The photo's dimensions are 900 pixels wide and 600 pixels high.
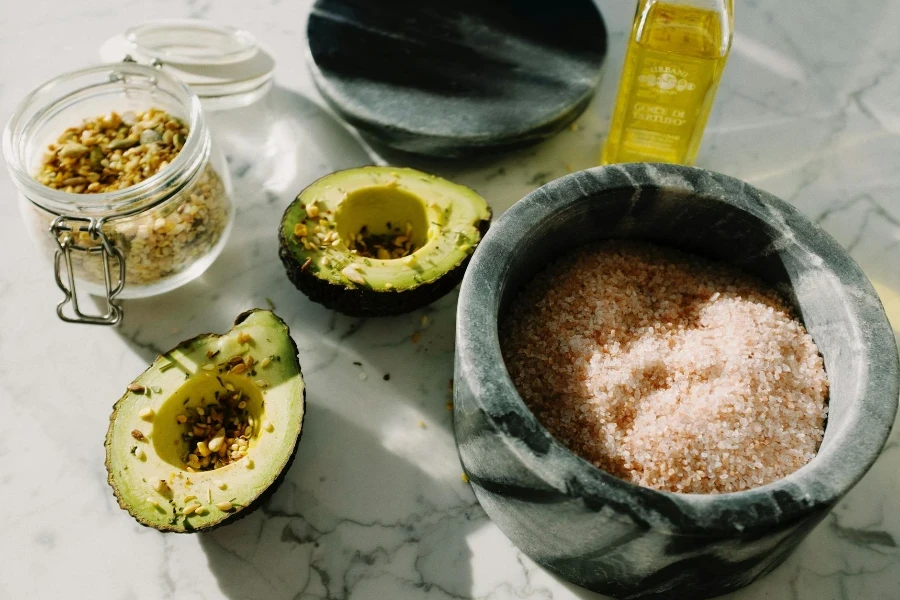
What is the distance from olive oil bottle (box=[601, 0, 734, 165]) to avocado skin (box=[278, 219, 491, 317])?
0.73ft

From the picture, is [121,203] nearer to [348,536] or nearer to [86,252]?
[86,252]

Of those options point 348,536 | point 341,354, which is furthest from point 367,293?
point 348,536

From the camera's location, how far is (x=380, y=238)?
2.85 feet

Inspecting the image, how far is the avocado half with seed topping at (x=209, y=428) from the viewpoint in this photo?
0.66 metres

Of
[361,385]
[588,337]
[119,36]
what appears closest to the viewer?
[588,337]

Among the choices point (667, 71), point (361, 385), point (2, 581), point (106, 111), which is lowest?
point (2, 581)

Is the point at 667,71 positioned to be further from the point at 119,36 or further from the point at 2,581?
the point at 2,581

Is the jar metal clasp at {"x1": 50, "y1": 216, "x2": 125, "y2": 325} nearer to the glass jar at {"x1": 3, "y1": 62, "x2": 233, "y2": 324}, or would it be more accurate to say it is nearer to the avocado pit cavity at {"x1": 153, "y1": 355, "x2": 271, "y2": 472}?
the glass jar at {"x1": 3, "y1": 62, "x2": 233, "y2": 324}

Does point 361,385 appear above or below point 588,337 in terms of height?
below

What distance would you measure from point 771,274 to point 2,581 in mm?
759

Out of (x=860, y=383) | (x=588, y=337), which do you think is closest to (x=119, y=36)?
(x=588, y=337)

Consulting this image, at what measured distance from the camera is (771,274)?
2.49 feet

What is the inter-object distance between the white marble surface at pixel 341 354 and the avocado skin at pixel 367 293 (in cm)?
6

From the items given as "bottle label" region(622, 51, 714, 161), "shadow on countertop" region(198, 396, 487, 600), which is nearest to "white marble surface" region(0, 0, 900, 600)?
"shadow on countertop" region(198, 396, 487, 600)
